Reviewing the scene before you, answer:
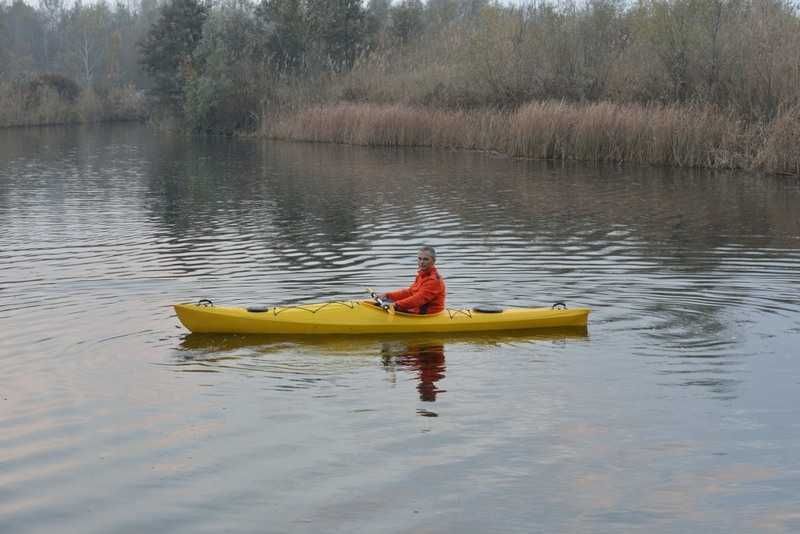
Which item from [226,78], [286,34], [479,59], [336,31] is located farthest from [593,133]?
[286,34]

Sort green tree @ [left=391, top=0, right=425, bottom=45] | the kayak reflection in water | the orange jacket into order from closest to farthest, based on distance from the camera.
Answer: the kayak reflection in water, the orange jacket, green tree @ [left=391, top=0, right=425, bottom=45]

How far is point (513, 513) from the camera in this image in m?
6.34

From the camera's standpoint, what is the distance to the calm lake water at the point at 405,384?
256 inches

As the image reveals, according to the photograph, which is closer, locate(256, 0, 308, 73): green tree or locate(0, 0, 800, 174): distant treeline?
locate(0, 0, 800, 174): distant treeline

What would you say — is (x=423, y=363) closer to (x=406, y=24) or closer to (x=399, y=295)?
(x=399, y=295)

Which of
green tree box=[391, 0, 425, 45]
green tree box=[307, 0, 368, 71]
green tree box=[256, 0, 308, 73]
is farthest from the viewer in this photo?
green tree box=[391, 0, 425, 45]

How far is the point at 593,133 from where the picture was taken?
2761 cm

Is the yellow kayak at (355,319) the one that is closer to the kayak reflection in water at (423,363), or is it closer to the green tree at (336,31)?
the kayak reflection in water at (423,363)

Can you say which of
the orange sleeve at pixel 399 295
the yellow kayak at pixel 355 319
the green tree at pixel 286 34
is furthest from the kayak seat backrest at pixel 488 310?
the green tree at pixel 286 34

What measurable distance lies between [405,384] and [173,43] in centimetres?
4083

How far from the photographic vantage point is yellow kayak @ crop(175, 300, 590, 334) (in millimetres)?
10250

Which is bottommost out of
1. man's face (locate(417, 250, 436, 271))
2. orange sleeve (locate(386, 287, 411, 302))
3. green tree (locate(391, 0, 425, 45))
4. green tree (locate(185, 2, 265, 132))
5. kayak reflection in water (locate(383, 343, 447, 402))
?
kayak reflection in water (locate(383, 343, 447, 402))

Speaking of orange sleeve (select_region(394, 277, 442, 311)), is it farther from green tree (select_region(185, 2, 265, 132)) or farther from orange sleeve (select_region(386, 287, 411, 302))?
green tree (select_region(185, 2, 265, 132))

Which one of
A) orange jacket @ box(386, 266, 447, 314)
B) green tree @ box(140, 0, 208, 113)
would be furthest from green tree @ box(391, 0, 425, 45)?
orange jacket @ box(386, 266, 447, 314)
